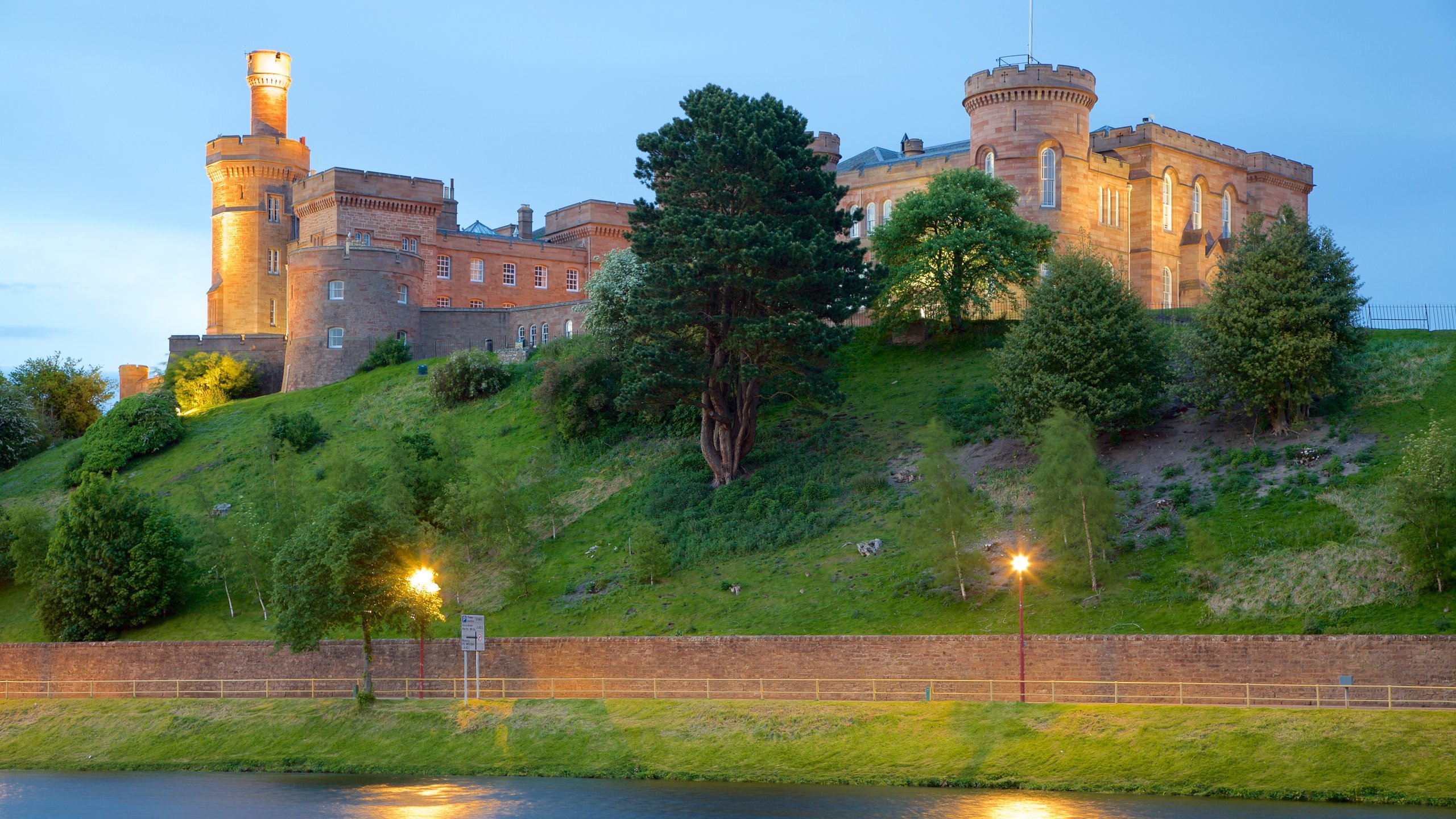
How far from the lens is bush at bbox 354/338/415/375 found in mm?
77562

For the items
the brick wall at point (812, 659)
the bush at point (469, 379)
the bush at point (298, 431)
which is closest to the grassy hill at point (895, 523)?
the bush at point (298, 431)

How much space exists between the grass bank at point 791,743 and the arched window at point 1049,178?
123ft

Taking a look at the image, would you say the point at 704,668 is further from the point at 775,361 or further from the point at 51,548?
the point at 51,548

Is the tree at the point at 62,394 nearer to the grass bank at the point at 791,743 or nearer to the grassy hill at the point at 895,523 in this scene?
the grassy hill at the point at 895,523

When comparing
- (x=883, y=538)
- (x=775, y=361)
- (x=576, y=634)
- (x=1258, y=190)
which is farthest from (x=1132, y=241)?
(x=576, y=634)

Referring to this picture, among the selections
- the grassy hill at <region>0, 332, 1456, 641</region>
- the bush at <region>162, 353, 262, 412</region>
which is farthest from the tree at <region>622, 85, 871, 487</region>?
the bush at <region>162, 353, 262, 412</region>

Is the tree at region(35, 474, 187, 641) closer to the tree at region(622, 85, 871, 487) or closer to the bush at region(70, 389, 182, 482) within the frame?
A: the bush at region(70, 389, 182, 482)

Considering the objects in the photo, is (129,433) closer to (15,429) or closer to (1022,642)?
(15,429)

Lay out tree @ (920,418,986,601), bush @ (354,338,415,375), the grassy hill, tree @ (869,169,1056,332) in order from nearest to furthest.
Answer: the grassy hill < tree @ (920,418,986,601) < tree @ (869,169,1056,332) < bush @ (354,338,415,375)

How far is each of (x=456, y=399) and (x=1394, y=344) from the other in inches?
1567

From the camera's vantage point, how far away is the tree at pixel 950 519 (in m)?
43.6

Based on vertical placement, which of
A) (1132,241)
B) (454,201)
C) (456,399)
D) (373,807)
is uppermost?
(454,201)

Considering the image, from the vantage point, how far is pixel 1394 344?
5384cm

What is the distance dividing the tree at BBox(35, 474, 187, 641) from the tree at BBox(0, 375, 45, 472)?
2494 centimetres
